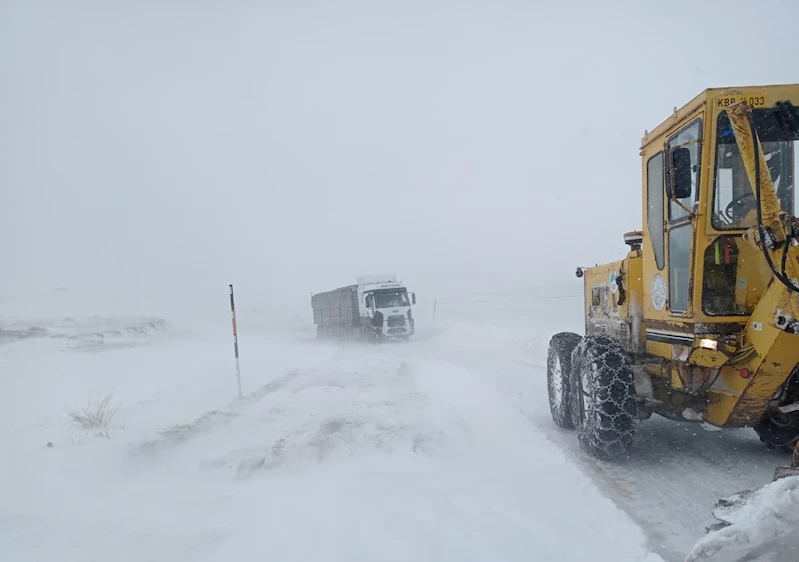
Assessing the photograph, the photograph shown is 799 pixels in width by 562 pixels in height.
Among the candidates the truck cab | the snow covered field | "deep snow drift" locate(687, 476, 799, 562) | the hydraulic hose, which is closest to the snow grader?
the hydraulic hose

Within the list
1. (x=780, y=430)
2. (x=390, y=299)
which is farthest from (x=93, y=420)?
(x=390, y=299)

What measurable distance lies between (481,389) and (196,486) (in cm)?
588

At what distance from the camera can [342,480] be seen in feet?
14.5

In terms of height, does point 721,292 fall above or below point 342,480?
above

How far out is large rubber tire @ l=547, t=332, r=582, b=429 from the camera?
6.26 m

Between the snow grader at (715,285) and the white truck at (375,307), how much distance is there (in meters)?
19.9

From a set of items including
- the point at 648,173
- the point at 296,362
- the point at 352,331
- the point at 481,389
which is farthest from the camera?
the point at 352,331

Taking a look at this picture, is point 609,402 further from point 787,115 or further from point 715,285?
point 787,115

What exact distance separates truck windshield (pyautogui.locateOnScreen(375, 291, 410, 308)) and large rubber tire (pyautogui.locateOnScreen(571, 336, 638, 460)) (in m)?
20.5

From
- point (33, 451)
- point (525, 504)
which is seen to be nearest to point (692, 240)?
point (525, 504)

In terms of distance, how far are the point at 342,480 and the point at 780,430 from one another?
161 inches

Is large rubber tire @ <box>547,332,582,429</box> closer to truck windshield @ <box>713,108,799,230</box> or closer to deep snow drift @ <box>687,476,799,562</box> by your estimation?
truck windshield @ <box>713,108,799,230</box>

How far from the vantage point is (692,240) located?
4238 millimetres

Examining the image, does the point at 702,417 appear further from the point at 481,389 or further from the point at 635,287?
the point at 481,389
